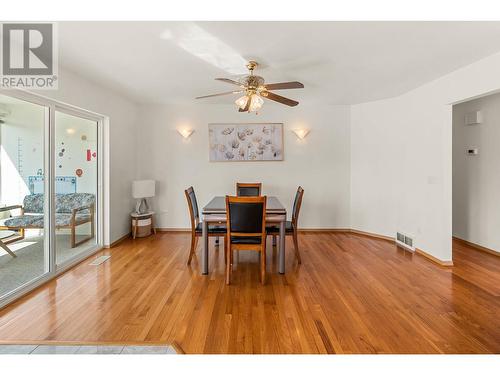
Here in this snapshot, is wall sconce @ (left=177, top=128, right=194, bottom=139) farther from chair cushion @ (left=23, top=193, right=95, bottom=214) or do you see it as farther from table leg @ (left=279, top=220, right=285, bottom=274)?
table leg @ (left=279, top=220, right=285, bottom=274)

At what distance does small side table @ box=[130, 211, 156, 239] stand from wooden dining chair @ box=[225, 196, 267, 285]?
98.6 inches

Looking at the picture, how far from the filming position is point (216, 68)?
3.07 m

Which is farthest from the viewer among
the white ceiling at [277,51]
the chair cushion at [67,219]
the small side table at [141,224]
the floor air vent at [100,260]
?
the small side table at [141,224]

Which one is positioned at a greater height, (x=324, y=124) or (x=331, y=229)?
(x=324, y=124)

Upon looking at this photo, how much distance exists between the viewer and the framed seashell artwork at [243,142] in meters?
5.04

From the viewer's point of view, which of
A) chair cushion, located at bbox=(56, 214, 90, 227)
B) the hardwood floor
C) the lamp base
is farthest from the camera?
the lamp base

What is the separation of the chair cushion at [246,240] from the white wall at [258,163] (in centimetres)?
221

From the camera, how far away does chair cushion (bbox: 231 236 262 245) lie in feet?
9.60

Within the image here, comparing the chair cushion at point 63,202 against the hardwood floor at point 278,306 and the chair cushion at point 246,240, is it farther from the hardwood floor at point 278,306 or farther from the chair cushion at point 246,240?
the chair cushion at point 246,240

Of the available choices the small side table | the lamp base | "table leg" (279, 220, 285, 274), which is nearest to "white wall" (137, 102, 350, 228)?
the lamp base

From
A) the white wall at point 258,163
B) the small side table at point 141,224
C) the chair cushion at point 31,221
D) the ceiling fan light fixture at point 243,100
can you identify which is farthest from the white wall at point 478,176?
the chair cushion at point 31,221
